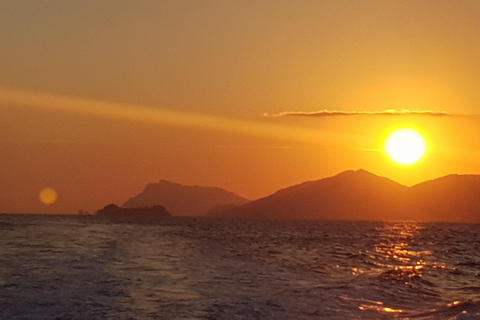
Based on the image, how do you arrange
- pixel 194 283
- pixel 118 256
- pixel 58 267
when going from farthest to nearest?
pixel 118 256, pixel 58 267, pixel 194 283

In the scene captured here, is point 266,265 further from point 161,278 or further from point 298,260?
point 161,278

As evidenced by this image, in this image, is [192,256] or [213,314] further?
[192,256]

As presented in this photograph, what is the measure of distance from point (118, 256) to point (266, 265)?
917cm

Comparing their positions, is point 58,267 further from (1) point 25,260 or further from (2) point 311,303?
(2) point 311,303

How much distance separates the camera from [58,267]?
31.7 metres

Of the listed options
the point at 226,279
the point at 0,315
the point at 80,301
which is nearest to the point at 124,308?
the point at 80,301

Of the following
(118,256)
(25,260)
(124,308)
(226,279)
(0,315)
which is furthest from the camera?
(118,256)

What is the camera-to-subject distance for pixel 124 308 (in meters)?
20.7

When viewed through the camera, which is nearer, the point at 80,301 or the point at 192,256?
the point at 80,301

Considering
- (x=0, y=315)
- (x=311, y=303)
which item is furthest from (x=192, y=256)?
(x=0, y=315)

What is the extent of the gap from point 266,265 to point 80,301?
16.8 metres

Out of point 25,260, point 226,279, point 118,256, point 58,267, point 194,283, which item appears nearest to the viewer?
point 194,283

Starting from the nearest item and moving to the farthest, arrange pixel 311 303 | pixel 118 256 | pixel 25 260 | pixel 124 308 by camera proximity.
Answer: pixel 124 308
pixel 311 303
pixel 25 260
pixel 118 256

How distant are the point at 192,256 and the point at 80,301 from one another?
19718 millimetres
